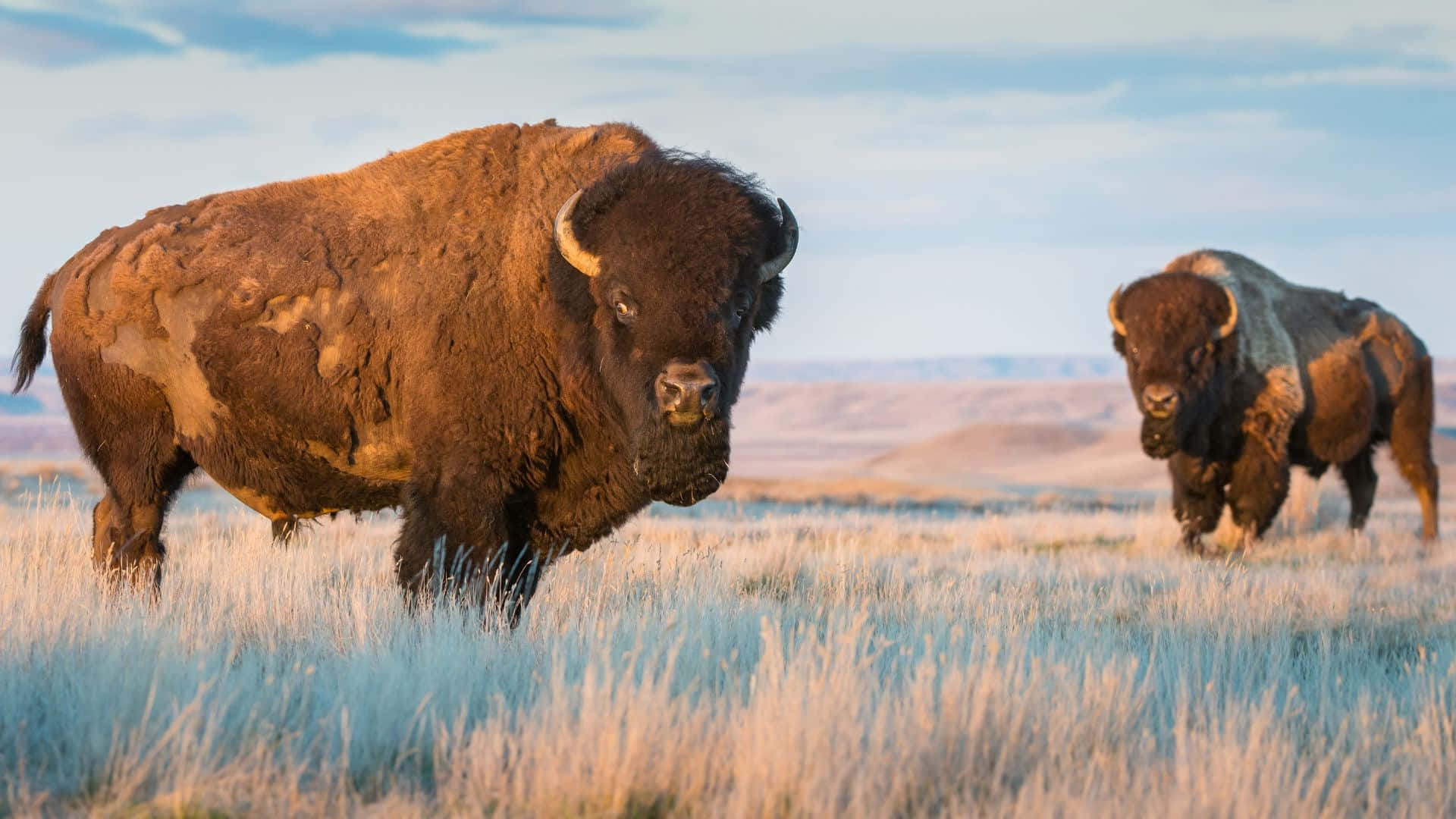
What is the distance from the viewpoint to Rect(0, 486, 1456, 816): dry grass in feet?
13.4

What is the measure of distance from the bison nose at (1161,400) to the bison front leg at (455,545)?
784 cm

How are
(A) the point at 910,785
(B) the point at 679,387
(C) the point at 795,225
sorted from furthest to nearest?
(C) the point at 795,225
(B) the point at 679,387
(A) the point at 910,785

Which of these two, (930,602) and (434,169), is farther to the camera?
(930,602)

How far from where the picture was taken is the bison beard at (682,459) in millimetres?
6223

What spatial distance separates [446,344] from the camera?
6945mm

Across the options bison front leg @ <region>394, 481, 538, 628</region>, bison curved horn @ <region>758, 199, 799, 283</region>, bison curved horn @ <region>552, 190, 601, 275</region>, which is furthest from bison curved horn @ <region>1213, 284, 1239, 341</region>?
bison front leg @ <region>394, 481, 538, 628</region>

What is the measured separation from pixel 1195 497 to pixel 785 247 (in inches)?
343

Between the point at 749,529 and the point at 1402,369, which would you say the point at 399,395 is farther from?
the point at 1402,369

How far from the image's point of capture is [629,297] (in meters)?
6.41

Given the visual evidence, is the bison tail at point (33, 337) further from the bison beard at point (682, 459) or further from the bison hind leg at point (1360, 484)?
the bison hind leg at point (1360, 484)

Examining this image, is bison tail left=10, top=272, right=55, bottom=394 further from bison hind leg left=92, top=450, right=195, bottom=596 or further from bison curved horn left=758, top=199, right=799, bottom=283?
bison curved horn left=758, top=199, right=799, bottom=283

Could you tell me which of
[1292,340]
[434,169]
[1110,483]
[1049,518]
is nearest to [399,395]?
[434,169]

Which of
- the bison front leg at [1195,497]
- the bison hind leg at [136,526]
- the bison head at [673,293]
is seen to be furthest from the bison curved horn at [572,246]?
the bison front leg at [1195,497]

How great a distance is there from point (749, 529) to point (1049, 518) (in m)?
6.25
